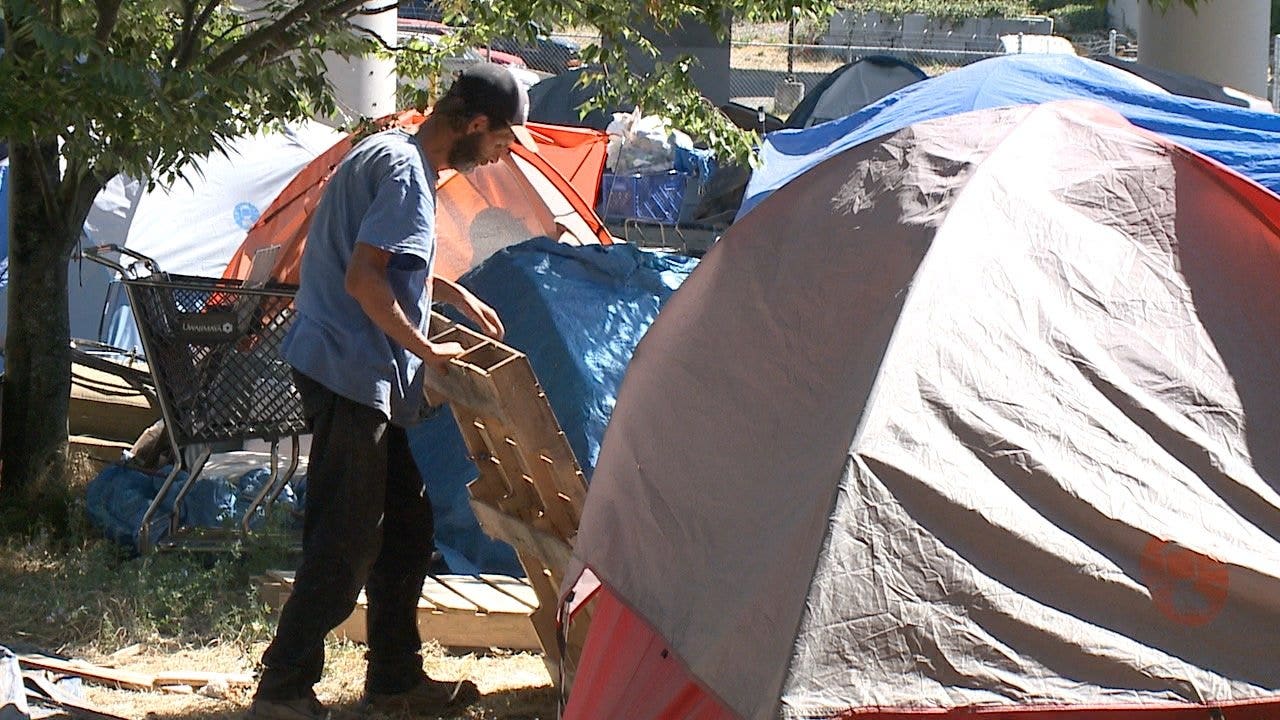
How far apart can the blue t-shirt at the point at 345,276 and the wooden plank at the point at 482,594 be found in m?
1.09

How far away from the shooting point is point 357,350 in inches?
145

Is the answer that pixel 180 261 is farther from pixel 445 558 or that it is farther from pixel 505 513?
pixel 505 513

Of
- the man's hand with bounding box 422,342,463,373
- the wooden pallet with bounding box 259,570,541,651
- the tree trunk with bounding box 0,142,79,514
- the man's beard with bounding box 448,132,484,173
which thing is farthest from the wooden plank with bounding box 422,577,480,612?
the tree trunk with bounding box 0,142,79,514

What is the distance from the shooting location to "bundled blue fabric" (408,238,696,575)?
553cm

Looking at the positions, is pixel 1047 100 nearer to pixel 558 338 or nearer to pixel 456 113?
pixel 558 338

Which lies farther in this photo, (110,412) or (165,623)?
(110,412)

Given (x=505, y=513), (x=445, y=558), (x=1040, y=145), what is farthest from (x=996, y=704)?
(x=445, y=558)

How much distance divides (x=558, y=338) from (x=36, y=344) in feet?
6.92

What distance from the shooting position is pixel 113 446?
655cm

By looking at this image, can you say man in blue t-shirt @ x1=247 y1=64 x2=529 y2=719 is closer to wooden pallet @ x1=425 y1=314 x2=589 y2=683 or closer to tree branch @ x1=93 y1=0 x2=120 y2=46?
wooden pallet @ x1=425 y1=314 x2=589 y2=683

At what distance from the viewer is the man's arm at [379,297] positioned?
3.52 meters

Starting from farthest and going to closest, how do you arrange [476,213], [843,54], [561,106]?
[843,54], [561,106], [476,213]

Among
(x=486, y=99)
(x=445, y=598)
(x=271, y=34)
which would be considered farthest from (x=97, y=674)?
(x=271, y=34)

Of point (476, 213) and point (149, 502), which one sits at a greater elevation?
point (476, 213)
